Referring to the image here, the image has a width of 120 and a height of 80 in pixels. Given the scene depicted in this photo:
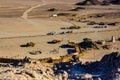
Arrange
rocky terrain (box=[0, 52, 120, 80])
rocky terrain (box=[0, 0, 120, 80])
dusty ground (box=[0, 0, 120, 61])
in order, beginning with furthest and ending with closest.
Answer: dusty ground (box=[0, 0, 120, 61])
rocky terrain (box=[0, 0, 120, 80])
rocky terrain (box=[0, 52, 120, 80])

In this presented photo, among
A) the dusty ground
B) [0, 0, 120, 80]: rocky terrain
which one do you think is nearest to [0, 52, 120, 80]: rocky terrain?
[0, 0, 120, 80]: rocky terrain

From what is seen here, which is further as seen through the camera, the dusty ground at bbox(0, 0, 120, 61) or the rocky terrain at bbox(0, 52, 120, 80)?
the dusty ground at bbox(0, 0, 120, 61)

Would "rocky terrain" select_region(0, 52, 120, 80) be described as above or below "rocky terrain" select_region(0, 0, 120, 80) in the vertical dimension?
above

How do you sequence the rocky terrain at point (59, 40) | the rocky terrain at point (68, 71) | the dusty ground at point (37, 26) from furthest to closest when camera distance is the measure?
the dusty ground at point (37, 26)
the rocky terrain at point (59, 40)
the rocky terrain at point (68, 71)

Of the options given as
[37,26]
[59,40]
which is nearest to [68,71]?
[59,40]

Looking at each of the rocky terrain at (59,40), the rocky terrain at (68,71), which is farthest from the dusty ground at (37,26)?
the rocky terrain at (68,71)

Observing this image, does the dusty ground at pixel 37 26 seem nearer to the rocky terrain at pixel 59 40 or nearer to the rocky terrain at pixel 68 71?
the rocky terrain at pixel 59 40

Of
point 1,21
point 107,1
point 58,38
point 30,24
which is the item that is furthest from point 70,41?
point 107,1

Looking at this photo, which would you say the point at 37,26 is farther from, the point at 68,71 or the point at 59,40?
the point at 68,71

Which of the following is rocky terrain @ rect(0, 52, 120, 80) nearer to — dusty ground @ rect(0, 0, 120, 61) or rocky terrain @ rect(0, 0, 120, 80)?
rocky terrain @ rect(0, 0, 120, 80)

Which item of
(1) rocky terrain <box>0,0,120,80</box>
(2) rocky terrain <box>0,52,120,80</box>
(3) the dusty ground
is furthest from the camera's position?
(3) the dusty ground
